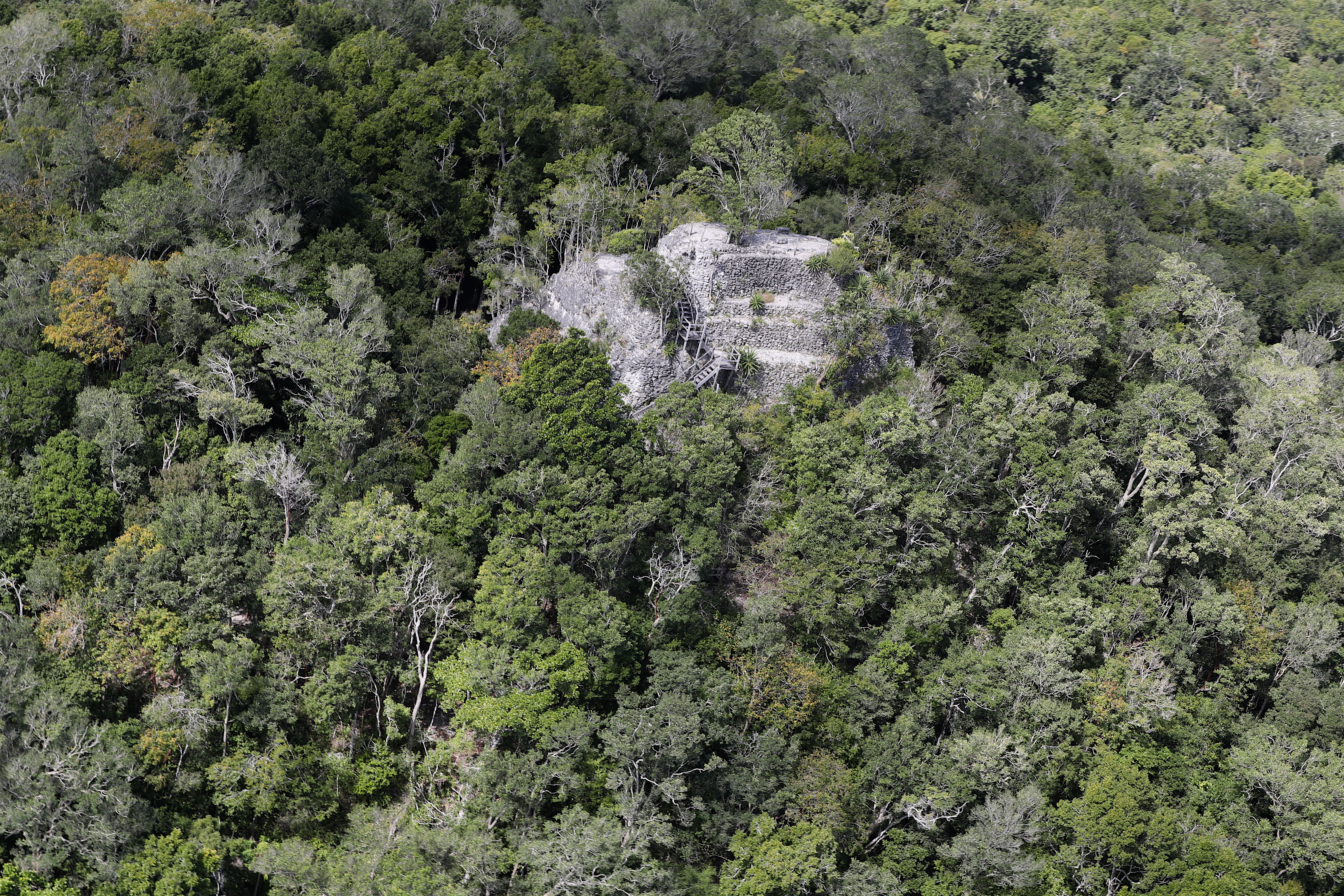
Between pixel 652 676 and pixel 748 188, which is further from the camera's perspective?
pixel 748 188

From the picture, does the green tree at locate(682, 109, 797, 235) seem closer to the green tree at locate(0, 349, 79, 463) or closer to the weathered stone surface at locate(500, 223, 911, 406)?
the weathered stone surface at locate(500, 223, 911, 406)

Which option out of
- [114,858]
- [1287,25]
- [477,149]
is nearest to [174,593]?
[114,858]

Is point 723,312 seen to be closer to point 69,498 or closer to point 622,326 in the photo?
point 622,326

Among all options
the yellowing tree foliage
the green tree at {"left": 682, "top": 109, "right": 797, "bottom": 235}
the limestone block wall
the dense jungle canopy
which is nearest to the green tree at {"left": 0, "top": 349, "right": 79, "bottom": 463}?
the dense jungle canopy

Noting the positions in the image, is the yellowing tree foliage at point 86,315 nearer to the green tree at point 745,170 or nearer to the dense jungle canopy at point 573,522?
the dense jungle canopy at point 573,522

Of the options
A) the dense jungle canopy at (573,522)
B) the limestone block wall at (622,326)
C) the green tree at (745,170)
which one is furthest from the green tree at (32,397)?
the green tree at (745,170)

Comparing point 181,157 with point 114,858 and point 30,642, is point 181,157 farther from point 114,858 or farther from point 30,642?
point 114,858
